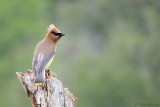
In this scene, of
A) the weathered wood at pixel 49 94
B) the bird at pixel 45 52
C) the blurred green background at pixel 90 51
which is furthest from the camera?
the blurred green background at pixel 90 51

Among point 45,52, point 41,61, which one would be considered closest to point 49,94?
point 41,61

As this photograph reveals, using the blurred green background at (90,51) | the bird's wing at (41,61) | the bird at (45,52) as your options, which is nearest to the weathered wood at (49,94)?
the bird at (45,52)

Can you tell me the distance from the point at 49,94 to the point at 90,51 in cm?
3798

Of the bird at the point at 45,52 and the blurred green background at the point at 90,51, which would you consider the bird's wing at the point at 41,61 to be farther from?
the blurred green background at the point at 90,51

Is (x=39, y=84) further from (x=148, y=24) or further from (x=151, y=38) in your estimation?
(x=148, y=24)

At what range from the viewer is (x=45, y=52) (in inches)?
583

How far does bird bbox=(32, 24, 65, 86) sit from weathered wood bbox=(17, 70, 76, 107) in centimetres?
41

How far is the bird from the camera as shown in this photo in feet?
46.6

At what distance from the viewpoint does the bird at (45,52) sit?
14.2 meters

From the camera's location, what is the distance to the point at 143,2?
7312cm

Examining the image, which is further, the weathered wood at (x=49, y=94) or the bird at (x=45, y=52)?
the bird at (x=45, y=52)

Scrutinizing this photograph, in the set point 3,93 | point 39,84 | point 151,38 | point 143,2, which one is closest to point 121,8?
point 143,2

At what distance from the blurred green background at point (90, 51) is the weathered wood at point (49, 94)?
20.6 metres

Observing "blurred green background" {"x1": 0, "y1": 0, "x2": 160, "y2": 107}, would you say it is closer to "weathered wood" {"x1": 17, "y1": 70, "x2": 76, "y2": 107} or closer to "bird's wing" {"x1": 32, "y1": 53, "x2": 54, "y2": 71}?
"bird's wing" {"x1": 32, "y1": 53, "x2": 54, "y2": 71}
